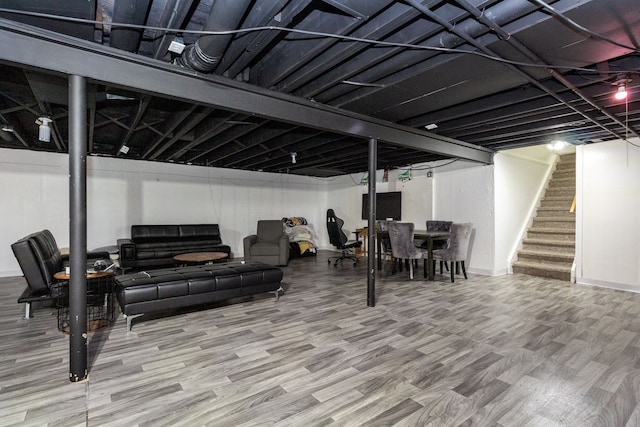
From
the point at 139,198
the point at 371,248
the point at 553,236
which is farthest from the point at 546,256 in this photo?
the point at 139,198

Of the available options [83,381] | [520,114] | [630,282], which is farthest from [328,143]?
[630,282]

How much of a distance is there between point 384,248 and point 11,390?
576cm

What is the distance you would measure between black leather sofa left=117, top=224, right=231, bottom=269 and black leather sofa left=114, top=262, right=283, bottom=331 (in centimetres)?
273

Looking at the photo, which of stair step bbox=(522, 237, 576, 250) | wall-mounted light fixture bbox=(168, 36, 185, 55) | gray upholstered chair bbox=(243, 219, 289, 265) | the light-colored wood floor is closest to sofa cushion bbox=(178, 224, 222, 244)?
gray upholstered chair bbox=(243, 219, 289, 265)

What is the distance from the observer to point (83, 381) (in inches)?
86.4

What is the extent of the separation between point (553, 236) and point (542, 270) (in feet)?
3.25

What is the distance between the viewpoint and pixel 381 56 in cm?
254

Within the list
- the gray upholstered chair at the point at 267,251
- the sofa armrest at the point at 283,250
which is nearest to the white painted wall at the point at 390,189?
the gray upholstered chair at the point at 267,251

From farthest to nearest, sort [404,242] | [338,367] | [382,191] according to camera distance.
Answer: [382,191] → [404,242] → [338,367]

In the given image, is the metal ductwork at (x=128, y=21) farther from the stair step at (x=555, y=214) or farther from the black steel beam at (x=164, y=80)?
the stair step at (x=555, y=214)

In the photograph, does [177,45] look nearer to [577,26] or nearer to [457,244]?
[577,26]

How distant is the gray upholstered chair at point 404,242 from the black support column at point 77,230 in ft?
15.1

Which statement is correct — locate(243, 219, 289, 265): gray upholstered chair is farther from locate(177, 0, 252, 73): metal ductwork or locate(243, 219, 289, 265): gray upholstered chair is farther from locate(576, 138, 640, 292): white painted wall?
locate(576, 138, 640, 292): white painted wall

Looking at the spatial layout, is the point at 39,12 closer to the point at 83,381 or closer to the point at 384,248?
the point at 83,381
